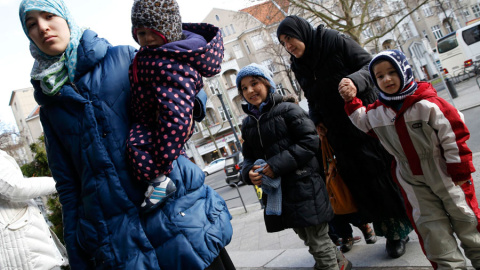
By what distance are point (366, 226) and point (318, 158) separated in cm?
93

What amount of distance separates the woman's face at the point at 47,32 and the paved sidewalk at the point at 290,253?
302 centimetres

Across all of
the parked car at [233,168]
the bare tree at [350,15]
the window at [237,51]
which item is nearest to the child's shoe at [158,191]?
the bare tree at [350,15]

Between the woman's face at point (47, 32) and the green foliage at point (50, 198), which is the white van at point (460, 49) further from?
the woman's face at point (47, 32)

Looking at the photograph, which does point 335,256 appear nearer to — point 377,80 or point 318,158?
point 318,158

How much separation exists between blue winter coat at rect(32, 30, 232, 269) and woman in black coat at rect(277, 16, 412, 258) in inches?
70.7

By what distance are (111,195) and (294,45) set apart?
229 centimetres

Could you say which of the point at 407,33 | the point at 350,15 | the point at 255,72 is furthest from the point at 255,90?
the point at 407,33

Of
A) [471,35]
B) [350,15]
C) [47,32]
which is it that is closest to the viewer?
[47,32]

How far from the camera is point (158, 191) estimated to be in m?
1.71

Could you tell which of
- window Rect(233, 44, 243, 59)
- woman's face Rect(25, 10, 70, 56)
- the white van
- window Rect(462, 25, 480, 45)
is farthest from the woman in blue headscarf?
window Rect(233, 44, 243, 59)

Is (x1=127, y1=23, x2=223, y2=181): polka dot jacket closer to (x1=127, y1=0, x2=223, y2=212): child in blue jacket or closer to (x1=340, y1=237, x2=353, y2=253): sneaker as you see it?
(x1=127, y1=0, x2=223, y2=212): child in blue jacket

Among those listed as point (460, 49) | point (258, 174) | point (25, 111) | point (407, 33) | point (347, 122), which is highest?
point (25, 111)

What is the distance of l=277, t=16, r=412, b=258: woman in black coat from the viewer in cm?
321

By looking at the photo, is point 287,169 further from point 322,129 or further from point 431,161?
point 431,161
